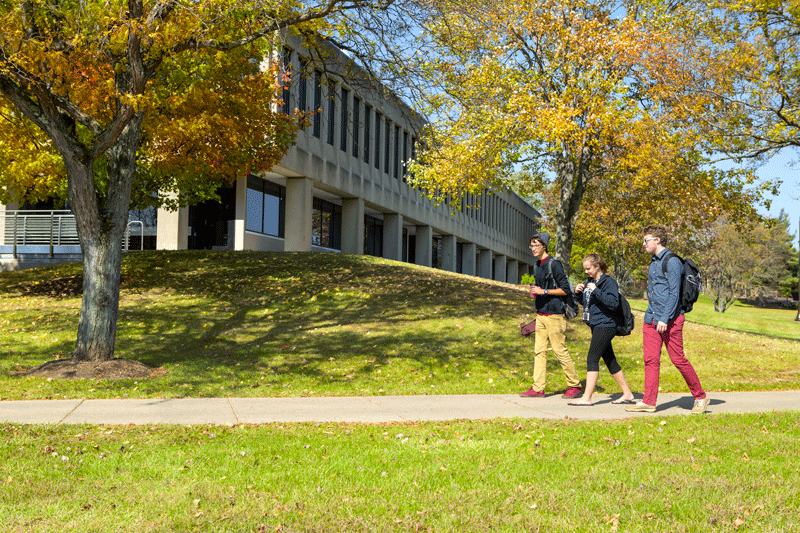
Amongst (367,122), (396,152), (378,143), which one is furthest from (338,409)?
(396,152)

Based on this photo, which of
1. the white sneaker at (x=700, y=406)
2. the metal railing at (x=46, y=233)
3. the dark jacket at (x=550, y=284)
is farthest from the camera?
the metal railing at (x=46, y=233)

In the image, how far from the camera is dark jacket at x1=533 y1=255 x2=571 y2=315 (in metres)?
8.18

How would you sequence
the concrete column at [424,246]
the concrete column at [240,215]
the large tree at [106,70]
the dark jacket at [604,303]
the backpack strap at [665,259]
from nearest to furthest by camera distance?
the backpack strap at [665,259] < the dark jacket at [604,303] < the large tree at [106,70] < the concrete column at [240,215] < the concrete column at [424,246]

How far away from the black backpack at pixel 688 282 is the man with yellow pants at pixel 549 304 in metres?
1.23

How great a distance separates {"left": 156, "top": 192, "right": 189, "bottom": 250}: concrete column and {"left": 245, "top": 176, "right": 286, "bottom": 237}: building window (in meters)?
2.73

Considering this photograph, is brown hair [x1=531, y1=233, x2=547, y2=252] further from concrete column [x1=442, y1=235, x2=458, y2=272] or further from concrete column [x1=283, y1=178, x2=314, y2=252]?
concrete column [x1=442, y1=235, x2=458, y2=272]

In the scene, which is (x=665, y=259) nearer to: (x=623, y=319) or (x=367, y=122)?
(x=623, y=319)

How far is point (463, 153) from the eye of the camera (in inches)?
741

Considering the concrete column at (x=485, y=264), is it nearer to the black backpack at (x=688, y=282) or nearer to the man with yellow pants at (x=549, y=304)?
the man with yellow pants at (x=549, y=304)

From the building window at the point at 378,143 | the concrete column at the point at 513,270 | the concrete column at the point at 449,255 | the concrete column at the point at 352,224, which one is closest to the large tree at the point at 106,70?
the concrete column at the point at 352,224

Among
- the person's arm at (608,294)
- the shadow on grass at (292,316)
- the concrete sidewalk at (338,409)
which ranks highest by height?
the person's arm at (608,294)

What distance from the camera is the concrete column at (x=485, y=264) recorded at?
6188cm

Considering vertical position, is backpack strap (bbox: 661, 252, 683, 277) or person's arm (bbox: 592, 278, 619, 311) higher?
backpack strap (bbox: 661, 252, 683, 277)

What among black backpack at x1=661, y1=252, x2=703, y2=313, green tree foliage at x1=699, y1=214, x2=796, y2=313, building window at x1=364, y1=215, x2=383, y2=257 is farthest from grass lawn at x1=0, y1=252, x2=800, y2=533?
green tree foliage at x1=699, y1=214, x2=796, y2=313
